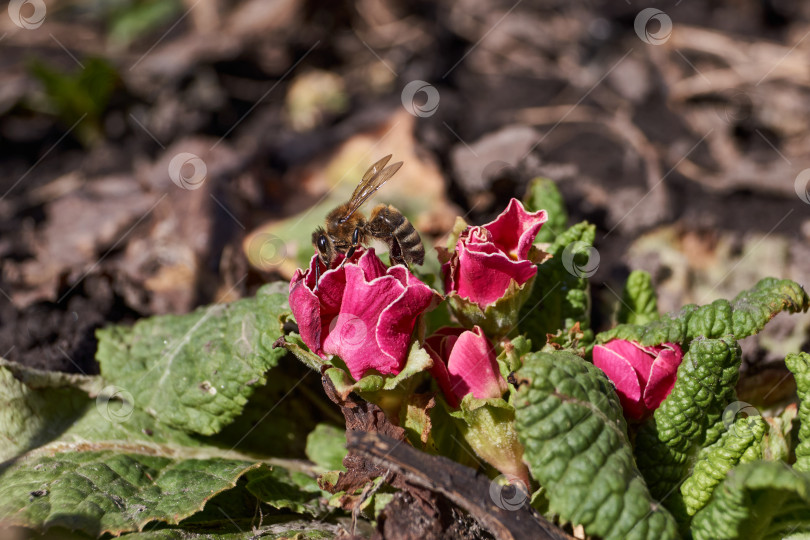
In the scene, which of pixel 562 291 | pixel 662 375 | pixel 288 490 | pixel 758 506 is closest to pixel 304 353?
pixel 288 490

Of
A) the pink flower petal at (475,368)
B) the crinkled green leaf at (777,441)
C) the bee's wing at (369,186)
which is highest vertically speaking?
the bee's wing at (369,186)

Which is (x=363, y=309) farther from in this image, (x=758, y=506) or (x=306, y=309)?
(x=758, y=506)

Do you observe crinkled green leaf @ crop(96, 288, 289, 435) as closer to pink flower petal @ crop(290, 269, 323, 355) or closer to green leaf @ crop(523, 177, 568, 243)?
pink flower petal @ crop(290, 269, 323, 355)

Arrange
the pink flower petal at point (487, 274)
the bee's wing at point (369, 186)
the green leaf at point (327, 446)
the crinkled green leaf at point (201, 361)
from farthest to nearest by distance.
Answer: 1. the green leaf at point (327, 446)
2. the crinkled green leaf at point (201, 361)
3. the bee's wing at point (369, 186)
4. the pink flower petal at point (487, 274)

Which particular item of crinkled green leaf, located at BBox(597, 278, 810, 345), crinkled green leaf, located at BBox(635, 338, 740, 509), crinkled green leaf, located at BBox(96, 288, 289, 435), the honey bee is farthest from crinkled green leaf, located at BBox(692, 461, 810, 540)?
crinkled green leaf, located at BBox(96, 288, 289, 435)

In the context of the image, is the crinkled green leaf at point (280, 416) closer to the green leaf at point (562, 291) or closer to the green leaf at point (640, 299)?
the green leaf at point (562, 291)

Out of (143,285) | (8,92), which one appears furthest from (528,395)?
(8,92)

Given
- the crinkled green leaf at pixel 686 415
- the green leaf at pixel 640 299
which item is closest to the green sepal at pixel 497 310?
the crinkled green leaf at pixel 686 415
